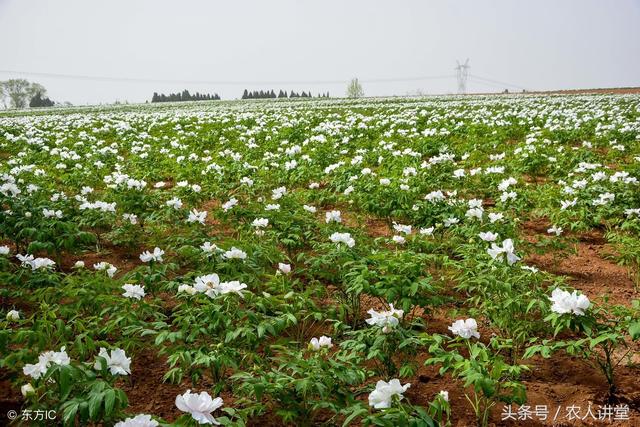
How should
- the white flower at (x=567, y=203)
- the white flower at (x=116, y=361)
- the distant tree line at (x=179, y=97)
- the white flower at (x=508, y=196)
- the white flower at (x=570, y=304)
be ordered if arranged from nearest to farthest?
the white flower at (x=116, y=361)
the white flower at (x=570, y=304)
the white flower at (x=567, y=203)
the white flower at (x=508, y=196)
the distant tree line at (x=179, y=97)

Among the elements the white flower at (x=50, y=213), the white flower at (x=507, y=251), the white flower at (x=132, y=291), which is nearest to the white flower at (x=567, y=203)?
the white flower at (x=507, y=251)

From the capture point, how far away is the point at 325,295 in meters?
3.79

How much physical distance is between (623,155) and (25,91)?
11559 centimetres

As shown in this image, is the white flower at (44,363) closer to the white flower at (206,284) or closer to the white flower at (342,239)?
the white flower at (206,284)

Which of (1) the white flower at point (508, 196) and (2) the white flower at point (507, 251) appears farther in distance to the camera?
(1) the white flower at point (508, 196)

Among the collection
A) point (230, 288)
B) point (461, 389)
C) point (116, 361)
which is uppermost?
point (230, 288)

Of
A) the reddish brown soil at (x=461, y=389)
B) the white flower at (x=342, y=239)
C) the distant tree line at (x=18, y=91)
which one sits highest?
the distant tree line at (x=18, y=91)

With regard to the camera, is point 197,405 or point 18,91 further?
point 18,91

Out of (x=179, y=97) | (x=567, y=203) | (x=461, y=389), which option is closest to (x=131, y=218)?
(x=461, y=389)

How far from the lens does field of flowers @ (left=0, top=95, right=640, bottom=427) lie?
229 cm

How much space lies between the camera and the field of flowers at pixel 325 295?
2285 millimetres

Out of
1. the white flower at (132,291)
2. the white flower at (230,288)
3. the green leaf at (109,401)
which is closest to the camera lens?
the green leaf at (109,401)

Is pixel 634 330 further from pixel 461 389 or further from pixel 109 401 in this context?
pixel 109 401

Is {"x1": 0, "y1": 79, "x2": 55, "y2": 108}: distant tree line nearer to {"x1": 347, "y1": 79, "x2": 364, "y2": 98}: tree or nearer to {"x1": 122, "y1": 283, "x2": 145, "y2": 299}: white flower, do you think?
{"x1": 347, "y1": 79, "x2": 364, "y2": 98}: tree
